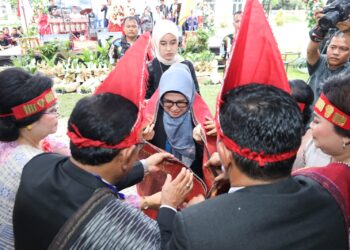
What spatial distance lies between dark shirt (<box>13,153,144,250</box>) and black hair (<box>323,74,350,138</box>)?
1208 mm

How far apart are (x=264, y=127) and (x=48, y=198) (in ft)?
2.88

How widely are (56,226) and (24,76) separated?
1.01 m

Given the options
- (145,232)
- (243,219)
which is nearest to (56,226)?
(145,232)

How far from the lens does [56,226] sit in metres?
1.21

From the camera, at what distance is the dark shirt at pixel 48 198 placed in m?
1.21

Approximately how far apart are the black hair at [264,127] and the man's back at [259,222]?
6cm

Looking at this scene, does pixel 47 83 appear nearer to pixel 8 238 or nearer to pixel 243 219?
pixel 8 238

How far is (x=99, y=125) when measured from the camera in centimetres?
129

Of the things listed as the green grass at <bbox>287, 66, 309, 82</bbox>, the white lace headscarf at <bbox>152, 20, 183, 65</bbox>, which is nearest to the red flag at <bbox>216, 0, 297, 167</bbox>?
the white lace headscarf at <bbox>152, 20, 183, 65</bbox>

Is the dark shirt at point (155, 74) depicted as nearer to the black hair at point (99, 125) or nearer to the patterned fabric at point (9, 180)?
the patterned fabric at point (9, 180)

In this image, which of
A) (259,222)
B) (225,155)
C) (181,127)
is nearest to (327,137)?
(225,155)

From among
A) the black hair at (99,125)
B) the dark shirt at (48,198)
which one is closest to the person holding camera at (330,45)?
the black hair at (99,125)

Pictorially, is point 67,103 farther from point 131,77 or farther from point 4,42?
point 4,42

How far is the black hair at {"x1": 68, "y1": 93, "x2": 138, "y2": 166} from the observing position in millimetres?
1296
